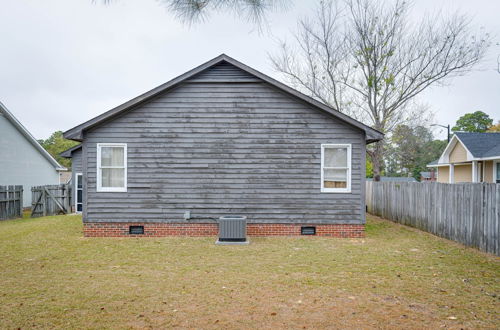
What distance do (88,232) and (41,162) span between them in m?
15.6

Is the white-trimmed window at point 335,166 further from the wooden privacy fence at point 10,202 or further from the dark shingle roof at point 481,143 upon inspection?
the wooden privacy fence at point 10,202

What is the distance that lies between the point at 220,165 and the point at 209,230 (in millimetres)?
2088

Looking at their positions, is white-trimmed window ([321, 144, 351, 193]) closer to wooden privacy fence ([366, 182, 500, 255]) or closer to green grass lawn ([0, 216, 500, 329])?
green grass lawn ([0, 216, 500, 329])

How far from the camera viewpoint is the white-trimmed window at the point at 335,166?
1056 cm

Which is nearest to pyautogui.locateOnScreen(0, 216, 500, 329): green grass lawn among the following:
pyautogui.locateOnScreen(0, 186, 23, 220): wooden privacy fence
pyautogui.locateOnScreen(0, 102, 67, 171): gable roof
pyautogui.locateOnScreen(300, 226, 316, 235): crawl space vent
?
pyautogui.locateOnScreen(300, 226, 316, 235): crawl space vent

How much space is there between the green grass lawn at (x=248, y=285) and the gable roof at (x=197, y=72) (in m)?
3.33

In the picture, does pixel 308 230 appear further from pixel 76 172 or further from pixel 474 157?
pixel 474 157

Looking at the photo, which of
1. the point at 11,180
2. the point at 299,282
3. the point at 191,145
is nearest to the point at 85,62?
the point at 11,180

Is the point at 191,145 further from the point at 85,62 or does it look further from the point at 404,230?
the point at 85,62

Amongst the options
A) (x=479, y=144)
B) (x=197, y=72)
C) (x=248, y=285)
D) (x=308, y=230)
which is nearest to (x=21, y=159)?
(x=197, y=72)

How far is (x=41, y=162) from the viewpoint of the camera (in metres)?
22.9

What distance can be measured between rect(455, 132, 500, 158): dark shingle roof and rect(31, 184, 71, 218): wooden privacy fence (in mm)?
22815

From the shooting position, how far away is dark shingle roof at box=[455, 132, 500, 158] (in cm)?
1880

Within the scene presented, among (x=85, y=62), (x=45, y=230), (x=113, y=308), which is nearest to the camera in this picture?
(x=113, y=308)
